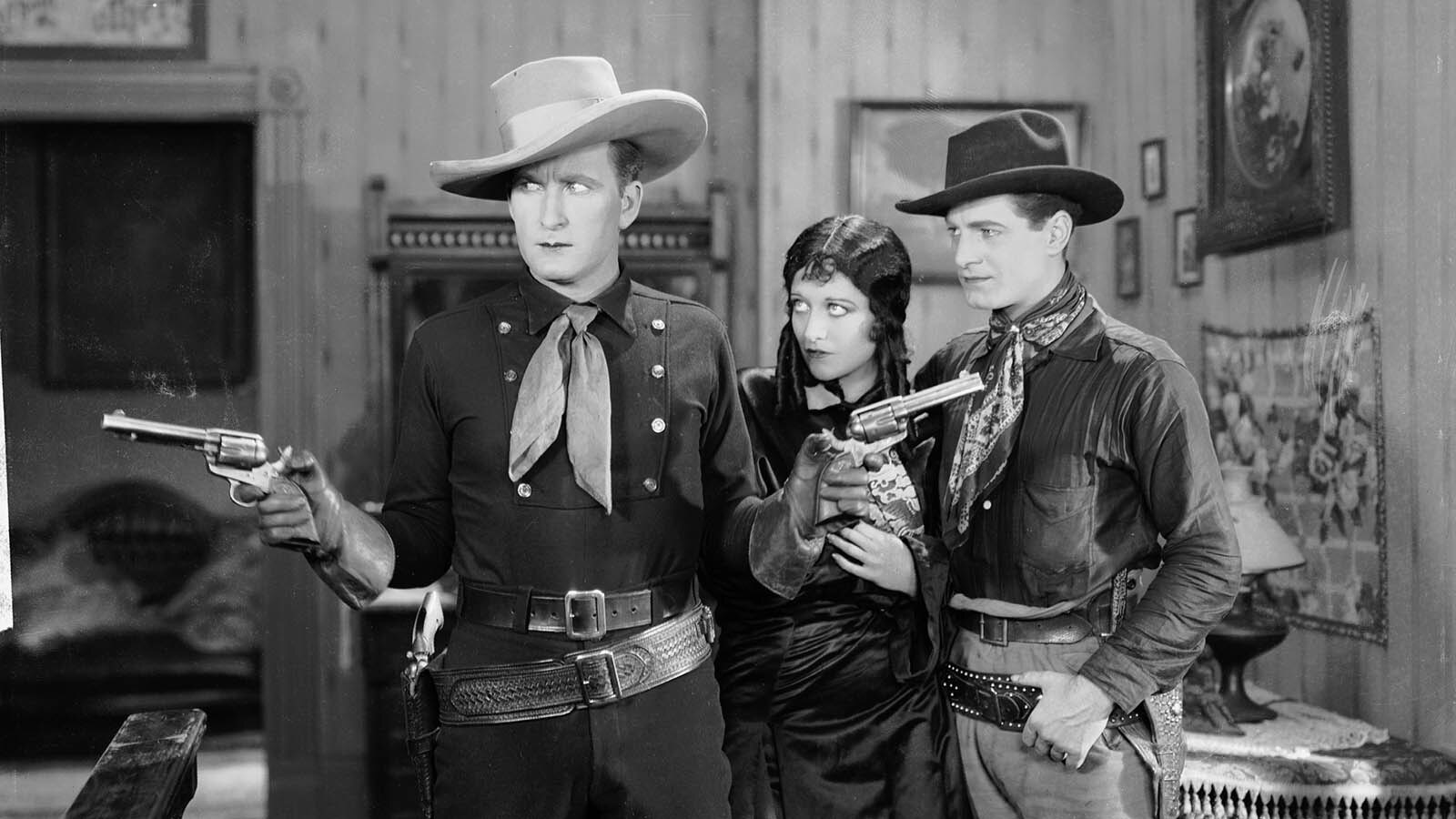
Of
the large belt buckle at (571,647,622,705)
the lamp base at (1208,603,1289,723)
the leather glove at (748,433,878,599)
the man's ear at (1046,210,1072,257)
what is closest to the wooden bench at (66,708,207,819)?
the large belt buckle at (571,647,622,705)

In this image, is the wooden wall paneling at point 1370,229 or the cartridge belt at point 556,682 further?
the wooden wall paneling at point 1370,229

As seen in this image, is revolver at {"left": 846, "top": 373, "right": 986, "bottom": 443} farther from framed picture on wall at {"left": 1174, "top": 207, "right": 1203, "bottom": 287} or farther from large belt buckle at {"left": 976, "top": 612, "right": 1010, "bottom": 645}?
framed picture on wall at {"left": 1174, "top": 207, "right": 1203, "bottom": 287}

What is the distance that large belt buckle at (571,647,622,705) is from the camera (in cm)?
207

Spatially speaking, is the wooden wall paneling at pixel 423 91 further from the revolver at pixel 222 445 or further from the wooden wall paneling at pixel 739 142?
the revolver at pixel 222 445

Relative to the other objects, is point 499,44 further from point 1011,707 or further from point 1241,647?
point 1011,707

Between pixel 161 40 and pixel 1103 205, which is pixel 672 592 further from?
pixel 161 40

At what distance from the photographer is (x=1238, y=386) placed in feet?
12.8

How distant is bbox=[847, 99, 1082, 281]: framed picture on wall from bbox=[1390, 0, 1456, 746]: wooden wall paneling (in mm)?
1462

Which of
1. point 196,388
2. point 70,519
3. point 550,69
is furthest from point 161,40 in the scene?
point 550,69

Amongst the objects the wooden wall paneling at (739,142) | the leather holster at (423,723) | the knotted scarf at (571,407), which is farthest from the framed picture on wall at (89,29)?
the leather holster at (423,723)

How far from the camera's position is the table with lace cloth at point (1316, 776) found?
300 cm

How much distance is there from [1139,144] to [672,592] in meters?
2.81

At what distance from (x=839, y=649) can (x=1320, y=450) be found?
5.36 ft

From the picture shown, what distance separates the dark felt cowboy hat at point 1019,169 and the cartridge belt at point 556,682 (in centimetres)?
95
